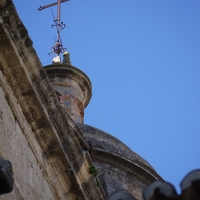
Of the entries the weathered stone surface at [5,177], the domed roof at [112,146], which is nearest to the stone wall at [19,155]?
the weathered stone surface at [5,177]

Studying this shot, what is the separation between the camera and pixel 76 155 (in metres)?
6.57

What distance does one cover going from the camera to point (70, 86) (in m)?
17.3

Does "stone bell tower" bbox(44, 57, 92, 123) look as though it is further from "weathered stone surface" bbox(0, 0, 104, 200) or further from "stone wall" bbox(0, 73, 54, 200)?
"stone wall" bbox(0, 73, 54, 200)

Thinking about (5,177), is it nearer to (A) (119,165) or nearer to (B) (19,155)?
(B) (19,155)

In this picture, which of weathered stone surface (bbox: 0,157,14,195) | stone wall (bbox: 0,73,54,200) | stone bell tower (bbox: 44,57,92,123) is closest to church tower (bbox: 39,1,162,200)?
stone bell tower (bbox: 44,57,92,123)

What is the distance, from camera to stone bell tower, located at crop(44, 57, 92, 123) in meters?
17.2

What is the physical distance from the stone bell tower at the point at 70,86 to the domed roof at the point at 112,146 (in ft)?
7.36

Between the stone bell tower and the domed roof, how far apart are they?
88.3 inches

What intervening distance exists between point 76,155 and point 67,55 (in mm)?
12904

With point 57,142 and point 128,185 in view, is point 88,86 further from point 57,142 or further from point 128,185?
point 57,142

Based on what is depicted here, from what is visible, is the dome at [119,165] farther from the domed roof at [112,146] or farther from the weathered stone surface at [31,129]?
the weathered stone surface at [31,129]

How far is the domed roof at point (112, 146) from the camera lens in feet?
46.1

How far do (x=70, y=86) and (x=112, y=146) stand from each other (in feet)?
11.5

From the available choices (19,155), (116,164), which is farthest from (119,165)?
(19,155)
